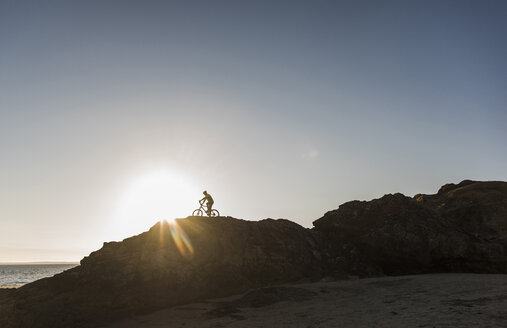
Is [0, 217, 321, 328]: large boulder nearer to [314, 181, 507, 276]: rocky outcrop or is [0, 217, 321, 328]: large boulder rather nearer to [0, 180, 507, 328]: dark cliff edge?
[0, 180, 507, 328]: dark cliff edge

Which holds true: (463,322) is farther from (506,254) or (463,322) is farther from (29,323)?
(29,323)

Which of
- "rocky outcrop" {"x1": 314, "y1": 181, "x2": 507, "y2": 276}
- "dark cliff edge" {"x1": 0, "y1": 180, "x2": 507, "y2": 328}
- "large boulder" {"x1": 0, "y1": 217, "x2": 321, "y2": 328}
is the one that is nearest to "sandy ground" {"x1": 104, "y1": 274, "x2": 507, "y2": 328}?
"large boulder" {"x1": 0, "y1": 217, "x2": 321, "y2": 328}

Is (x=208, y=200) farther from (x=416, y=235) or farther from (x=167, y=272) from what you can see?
(x=416, y=235)

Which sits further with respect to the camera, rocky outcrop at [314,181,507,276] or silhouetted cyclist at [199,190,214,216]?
silhouetted cyclist at [199,190,214,216]

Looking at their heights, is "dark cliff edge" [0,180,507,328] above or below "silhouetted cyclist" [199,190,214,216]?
below

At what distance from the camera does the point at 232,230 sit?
25188 mm

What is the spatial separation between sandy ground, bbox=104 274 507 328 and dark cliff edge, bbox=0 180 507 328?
153 cm

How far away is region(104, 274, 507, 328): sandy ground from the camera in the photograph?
44.5ft

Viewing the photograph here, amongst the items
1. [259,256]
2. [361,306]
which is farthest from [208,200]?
[361,306]

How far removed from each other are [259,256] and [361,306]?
868cm

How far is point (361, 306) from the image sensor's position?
17359 mm

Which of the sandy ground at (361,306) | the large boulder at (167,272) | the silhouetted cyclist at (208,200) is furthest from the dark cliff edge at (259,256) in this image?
the silhouetted cyclist at (208,200)

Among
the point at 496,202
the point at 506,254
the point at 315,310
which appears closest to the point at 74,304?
the point at 315,310

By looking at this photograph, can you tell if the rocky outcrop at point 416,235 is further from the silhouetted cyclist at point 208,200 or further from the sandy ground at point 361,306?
the silhouetted cyclist at point 208,200
